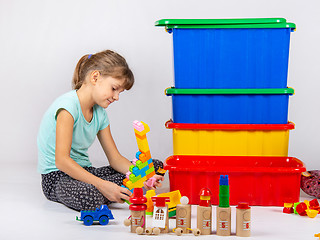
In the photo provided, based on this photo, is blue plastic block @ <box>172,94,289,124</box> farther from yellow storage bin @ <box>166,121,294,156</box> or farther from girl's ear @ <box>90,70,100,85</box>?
girl's ear @ <box>90,70,100,85</box>

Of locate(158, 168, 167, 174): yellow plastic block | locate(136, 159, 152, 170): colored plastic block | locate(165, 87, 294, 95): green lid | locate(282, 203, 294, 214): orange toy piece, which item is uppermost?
locate(165, 87, 294, 95): green lid

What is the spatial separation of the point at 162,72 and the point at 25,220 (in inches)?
45.8

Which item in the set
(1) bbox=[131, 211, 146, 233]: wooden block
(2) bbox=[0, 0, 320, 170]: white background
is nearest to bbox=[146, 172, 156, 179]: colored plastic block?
(1) bbox=[131, 211, 146, 233]: wooden block

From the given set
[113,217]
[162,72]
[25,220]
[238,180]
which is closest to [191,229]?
[113,217]

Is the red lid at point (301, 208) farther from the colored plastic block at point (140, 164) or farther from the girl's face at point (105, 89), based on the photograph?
the girl's face at point (105, 89)

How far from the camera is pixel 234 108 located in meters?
2.09

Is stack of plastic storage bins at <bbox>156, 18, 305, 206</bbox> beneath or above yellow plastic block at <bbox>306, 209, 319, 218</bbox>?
above

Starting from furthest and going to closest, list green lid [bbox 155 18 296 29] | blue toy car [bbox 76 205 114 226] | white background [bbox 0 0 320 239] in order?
white background [bbox 0 0 320 239], green lid [bbox 155 18 296 29], blue toy car [bbox 76 205 114 226]

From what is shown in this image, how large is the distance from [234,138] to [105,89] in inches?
19.1

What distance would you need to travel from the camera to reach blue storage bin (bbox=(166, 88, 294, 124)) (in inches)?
81.8

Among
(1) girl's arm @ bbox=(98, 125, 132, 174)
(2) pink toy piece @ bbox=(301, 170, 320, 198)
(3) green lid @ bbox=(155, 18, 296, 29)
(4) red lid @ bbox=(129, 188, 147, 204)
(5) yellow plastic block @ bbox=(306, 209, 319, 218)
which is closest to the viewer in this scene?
(4) red lid @ bbox=(129, 188, 147, 204)

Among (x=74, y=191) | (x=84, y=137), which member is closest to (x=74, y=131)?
(x=84, y=137)

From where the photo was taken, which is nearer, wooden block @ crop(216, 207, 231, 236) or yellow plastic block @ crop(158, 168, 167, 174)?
wooden block @ crop(216, 207, 231, 236)

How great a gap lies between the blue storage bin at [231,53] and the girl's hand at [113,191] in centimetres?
45
